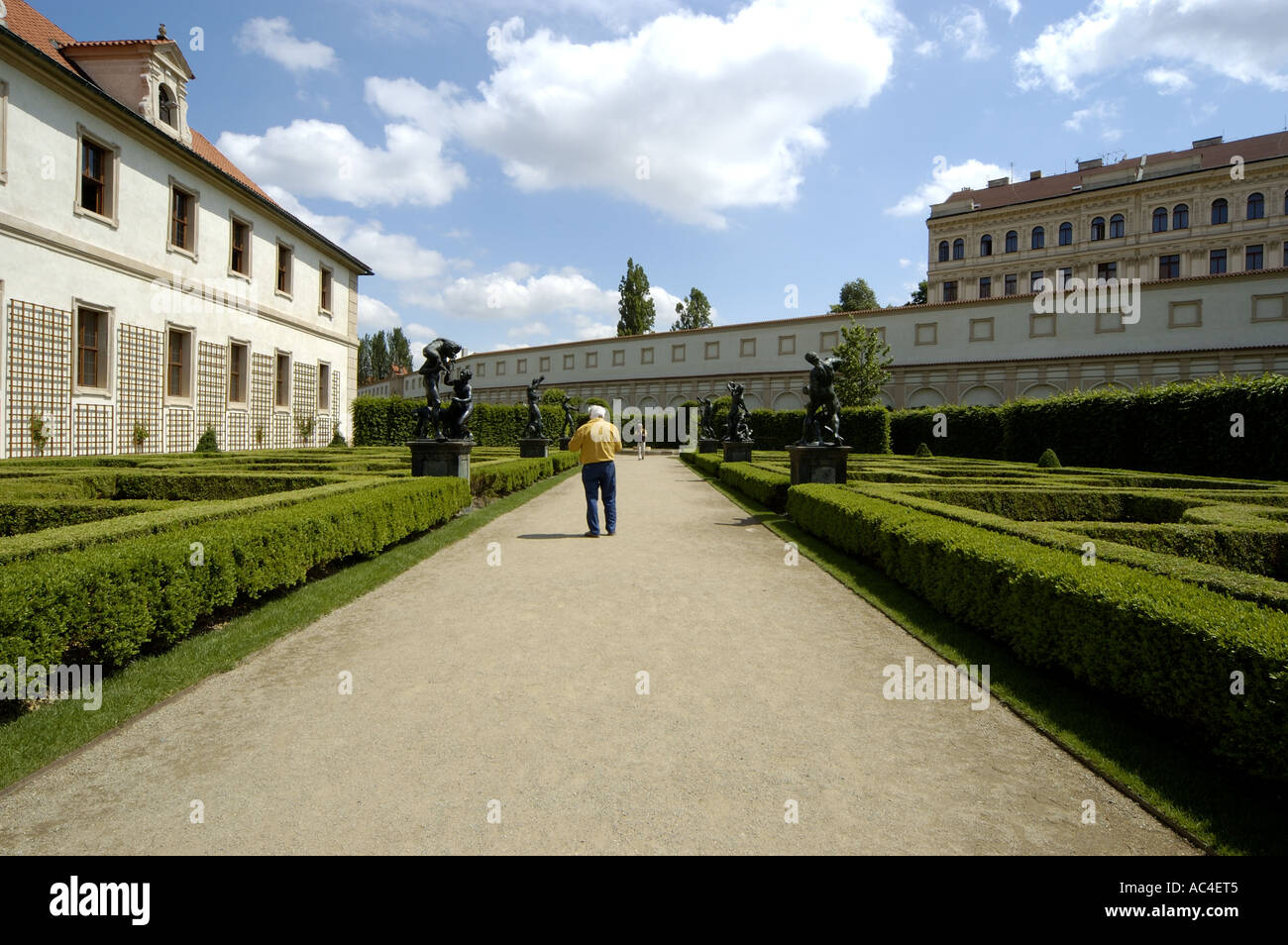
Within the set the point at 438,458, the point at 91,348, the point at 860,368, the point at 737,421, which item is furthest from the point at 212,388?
the point at 860,368

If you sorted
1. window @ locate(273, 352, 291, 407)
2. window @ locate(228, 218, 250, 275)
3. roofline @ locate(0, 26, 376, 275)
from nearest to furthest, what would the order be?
roofline @ locate(0, 26, 376, 275) → window @ locate(228, 218, 250, 275) → window @ locate(273, 352, 291, 407)

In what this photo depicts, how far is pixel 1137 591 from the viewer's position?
3473 millimetres

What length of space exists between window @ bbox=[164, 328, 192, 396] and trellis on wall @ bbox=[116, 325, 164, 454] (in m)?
0.79

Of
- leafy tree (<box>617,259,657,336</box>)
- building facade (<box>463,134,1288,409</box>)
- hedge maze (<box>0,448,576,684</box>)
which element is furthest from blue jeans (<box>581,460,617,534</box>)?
leafy tree (<box>617,259,657,336</box>)

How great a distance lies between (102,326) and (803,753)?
21.2 meters

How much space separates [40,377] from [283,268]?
12.0m

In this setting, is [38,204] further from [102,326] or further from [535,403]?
[535,403]

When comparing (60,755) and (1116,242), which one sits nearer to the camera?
(60,755)

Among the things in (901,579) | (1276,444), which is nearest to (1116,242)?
(1276,444)

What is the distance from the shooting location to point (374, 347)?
90188 millimetres

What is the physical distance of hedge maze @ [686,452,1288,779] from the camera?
2750 mm

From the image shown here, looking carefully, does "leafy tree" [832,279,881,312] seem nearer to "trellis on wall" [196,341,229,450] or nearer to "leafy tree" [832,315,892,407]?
"leafy tree" [832,315,892,407]

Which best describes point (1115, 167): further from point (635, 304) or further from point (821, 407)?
point (821, 407)

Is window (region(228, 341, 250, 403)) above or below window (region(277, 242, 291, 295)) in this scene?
below
